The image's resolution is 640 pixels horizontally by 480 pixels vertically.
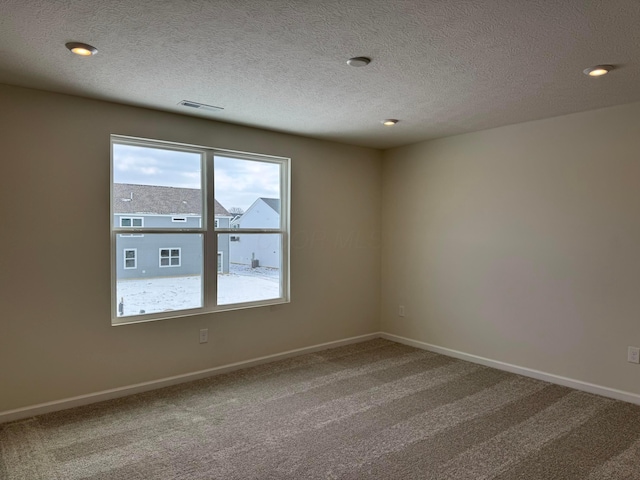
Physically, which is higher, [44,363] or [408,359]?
[44,363]

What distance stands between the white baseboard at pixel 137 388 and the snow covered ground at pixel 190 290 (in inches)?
24.0

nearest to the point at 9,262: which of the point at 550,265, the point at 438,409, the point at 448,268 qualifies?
the point at 438,409

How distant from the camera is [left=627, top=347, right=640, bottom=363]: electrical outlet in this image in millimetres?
3428

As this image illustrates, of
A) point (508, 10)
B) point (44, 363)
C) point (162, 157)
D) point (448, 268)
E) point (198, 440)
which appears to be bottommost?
point (198, 440)

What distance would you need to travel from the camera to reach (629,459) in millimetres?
2592

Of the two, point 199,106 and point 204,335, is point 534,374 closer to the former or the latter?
point 204,335

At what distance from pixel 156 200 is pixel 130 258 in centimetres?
55

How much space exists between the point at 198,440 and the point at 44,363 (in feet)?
4.52

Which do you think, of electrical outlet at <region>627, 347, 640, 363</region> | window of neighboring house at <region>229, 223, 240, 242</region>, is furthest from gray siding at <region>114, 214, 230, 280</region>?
electrical outlet at <region>627, 347, 640, 363</region>

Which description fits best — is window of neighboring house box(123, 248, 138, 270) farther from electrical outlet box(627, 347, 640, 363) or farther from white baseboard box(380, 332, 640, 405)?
electrical outlet box(627, 347, 640, 363)

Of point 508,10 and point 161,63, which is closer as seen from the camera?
point 508,10

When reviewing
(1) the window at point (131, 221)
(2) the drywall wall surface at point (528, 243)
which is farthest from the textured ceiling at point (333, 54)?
(1) the window at point (131, 221)

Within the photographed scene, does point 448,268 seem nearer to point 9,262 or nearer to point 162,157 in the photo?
point 162,157

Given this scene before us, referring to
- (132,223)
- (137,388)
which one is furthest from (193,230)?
(137,388)
